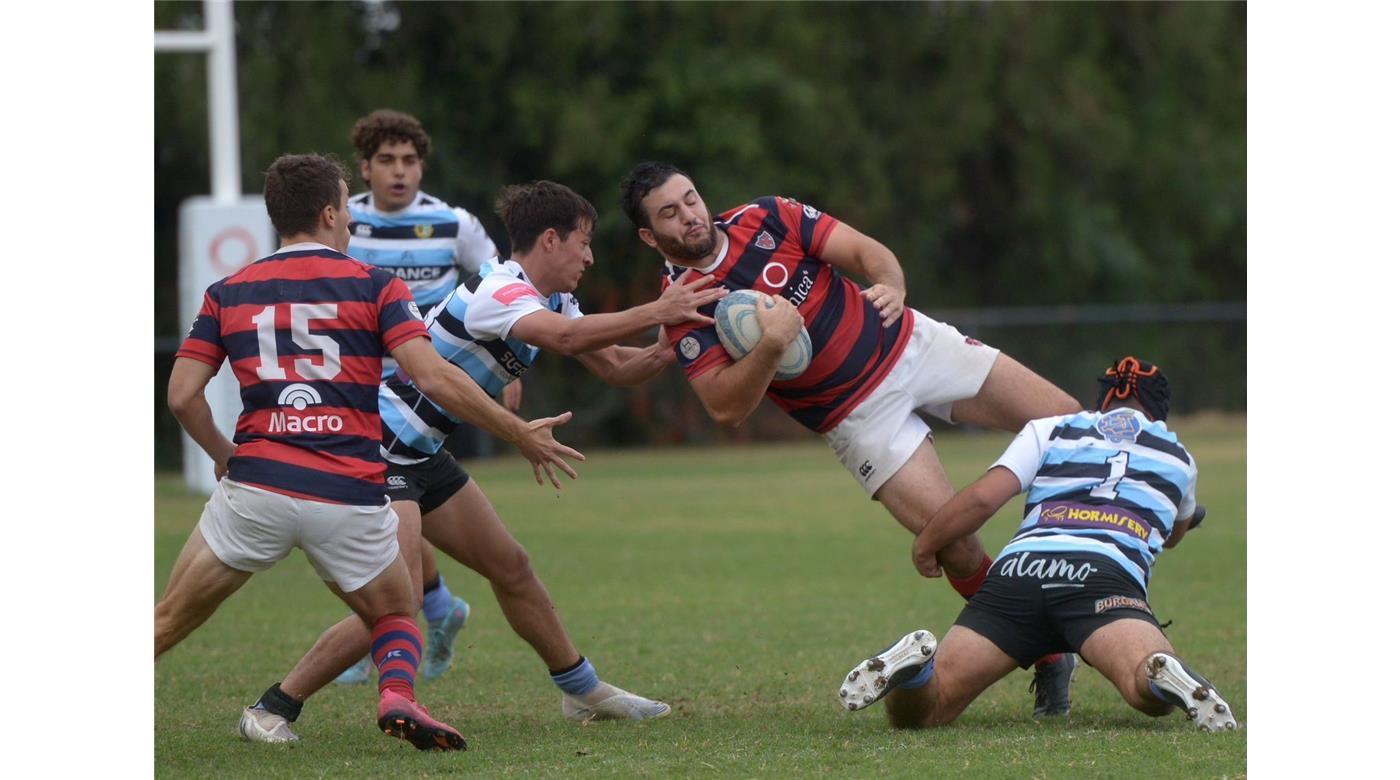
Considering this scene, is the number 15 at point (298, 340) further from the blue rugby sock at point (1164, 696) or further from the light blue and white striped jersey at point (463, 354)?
the blue rugby sock at point (1164, 696)

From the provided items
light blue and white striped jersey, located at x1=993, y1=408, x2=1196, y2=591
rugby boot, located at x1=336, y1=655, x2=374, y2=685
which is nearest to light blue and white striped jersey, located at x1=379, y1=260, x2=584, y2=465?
rugby boot, located at x1=336, y1=655, x2=374, y2=685

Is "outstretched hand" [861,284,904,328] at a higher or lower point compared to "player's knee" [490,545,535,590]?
higher

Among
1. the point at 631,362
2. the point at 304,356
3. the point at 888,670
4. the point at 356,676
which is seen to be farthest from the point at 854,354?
→ the point at 356,676

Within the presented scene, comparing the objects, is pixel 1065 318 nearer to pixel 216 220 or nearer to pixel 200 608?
pixel 216 220

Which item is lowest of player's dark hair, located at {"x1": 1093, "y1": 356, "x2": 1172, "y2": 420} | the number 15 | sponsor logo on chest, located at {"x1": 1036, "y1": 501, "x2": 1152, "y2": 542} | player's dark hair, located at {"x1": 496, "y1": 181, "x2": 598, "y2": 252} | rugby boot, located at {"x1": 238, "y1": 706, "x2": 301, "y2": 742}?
rugby boot, located at {"x1": 238, "y1": 706, "x2": 301, "y2": 742}

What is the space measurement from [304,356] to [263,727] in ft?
4.55

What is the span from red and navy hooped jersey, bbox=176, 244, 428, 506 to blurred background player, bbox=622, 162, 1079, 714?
145cm

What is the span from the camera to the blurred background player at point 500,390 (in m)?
5.59

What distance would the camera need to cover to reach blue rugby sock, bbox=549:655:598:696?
603 cm

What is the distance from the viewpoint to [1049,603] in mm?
5402

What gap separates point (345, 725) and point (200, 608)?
1.10 meters

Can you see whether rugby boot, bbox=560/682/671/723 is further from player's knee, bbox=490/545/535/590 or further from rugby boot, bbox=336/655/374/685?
rugby boot, bbox=336/655/374/685

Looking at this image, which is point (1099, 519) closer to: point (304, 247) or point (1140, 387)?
point (1140, 387)

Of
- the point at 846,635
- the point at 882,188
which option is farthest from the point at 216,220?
the point at 882,188
